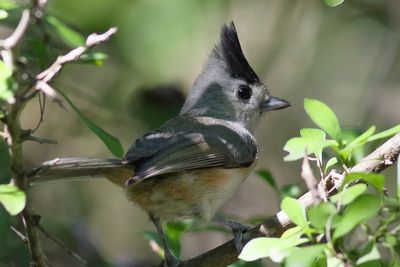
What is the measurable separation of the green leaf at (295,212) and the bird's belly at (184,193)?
5.08 ft

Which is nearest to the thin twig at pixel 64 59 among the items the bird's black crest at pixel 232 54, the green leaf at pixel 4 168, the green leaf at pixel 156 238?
the green leaf at pixel 156 238

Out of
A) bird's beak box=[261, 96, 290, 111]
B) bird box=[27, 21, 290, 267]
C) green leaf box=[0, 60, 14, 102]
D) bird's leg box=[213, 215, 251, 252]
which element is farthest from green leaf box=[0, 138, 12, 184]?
green leaf box=[0, 60, 14, 102]

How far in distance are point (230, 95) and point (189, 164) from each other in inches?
39.2

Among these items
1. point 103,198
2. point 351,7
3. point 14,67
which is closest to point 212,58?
point 351,7

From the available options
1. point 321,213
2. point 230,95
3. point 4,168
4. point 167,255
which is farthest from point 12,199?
point 230,95

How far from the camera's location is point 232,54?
413cm

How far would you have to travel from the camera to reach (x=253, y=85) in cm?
429

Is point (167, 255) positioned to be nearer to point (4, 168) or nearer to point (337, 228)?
point (4, 168)

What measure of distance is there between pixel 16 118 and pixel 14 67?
0.21 m

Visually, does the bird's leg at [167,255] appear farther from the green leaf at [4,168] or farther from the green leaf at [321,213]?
the green leaf at [321,213]

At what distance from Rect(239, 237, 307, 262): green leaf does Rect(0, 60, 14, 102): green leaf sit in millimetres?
665

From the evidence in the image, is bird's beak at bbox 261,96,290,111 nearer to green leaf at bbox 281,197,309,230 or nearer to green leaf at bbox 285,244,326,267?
green leaf at bbox 281,197,309,230

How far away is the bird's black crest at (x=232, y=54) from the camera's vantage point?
158 inches

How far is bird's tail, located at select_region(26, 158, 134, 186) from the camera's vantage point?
8.72ft
